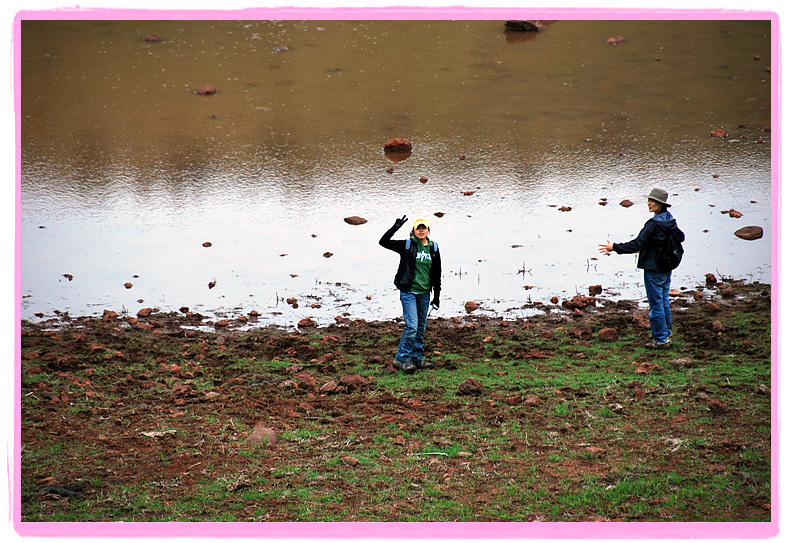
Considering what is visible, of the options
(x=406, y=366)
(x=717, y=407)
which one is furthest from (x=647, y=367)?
(x=406, y=366)

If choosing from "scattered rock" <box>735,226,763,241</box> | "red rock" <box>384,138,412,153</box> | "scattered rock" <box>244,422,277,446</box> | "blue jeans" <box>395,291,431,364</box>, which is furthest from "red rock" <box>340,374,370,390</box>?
"red rock" <box>384,138,412,153</box>

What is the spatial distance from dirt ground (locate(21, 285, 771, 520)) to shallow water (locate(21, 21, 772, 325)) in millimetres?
717

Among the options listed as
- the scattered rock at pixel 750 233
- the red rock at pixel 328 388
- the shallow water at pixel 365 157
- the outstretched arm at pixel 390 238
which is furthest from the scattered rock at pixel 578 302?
the red rock at pixel 328 388

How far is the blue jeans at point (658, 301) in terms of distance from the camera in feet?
30.8

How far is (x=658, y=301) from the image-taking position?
9398mm

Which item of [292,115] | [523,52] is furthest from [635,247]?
[523,52]

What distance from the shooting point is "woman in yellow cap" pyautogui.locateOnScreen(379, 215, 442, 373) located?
29.4 feet

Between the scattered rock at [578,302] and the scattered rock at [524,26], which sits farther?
the scattered rock at [524,26]

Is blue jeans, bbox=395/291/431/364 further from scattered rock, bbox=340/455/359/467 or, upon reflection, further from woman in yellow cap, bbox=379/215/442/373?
scattered rock, bbox=340/455/359/467

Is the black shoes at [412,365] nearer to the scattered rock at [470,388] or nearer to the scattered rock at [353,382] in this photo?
the scattered rock at [353,382]

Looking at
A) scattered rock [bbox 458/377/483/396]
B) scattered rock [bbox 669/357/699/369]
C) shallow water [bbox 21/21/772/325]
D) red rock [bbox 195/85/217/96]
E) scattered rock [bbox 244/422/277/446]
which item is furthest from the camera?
red rock [bbox 195/85/217/96]

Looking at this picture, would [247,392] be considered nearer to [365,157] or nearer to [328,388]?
[328,388]

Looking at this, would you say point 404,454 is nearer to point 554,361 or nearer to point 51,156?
point 554,361

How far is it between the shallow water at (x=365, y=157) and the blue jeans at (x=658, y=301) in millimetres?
2029
